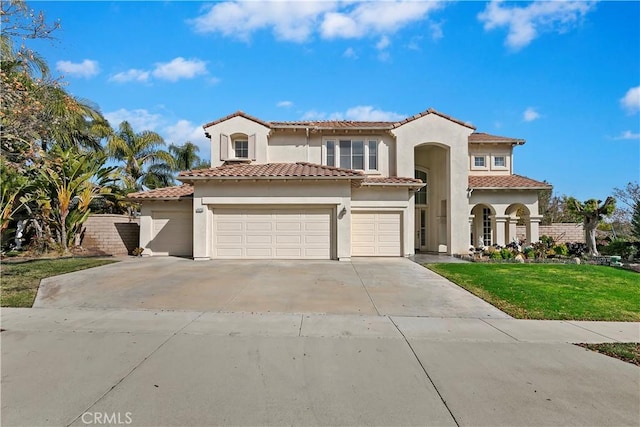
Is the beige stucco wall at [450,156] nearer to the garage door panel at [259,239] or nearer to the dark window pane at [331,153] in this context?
the dark window pane at [331,153]

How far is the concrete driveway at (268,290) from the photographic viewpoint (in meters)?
7.03

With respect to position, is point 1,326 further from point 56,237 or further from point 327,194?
point 56,237

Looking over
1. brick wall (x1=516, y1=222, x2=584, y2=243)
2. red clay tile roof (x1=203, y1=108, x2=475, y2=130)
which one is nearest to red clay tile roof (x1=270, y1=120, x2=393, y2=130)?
red clay tile roof (x1=203, y1=108, x2=475, y2=130)

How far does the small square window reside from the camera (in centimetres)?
1794

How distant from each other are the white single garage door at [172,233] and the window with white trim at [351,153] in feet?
24.9

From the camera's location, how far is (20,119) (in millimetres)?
8000

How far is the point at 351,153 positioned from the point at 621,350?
14.0 metres

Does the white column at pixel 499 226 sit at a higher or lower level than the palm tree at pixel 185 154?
lower

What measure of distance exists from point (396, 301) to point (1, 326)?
722 cm

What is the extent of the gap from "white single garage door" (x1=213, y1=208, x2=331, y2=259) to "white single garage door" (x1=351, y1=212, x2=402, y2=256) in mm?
2004

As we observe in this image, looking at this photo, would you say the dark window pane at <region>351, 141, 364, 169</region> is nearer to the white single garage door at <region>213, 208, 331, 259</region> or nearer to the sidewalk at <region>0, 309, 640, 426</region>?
the white single garage door at <region>213, 208, 331, 259</region>

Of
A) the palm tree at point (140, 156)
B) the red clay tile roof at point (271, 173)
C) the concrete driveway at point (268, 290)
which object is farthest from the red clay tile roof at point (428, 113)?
→ the palm tree at point (140, 156)

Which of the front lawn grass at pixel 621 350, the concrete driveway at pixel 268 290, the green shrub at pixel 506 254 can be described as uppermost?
the green shrub at pixel 506 254

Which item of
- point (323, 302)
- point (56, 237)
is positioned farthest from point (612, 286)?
point (56, 237)
